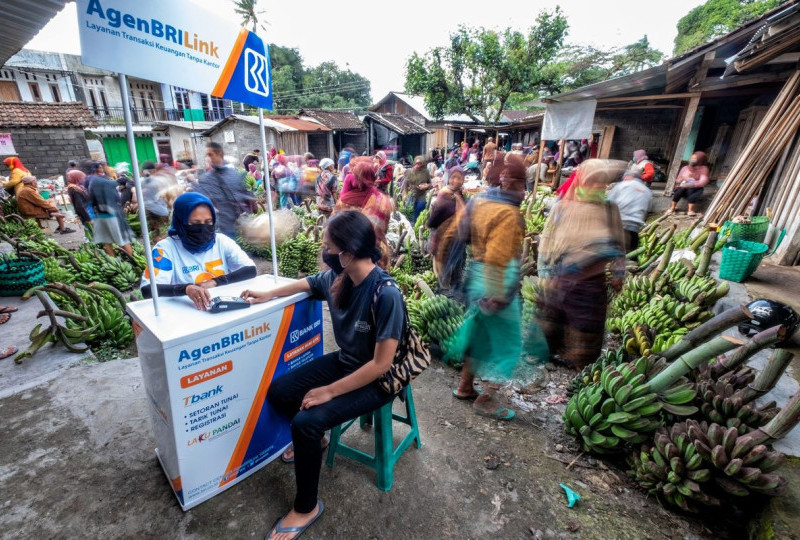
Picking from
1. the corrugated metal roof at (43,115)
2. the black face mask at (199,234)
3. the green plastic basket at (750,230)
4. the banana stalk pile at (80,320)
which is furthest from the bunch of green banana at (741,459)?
the corrugated metal roof at (43,115)

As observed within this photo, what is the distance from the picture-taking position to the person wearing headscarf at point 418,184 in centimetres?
754

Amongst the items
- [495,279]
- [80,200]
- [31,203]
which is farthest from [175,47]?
[31,203]

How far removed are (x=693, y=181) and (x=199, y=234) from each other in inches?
382

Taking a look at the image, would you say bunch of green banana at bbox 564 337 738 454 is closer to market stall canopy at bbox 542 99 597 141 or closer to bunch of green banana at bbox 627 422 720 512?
bunch of green banana at bbox 627 422 720 512

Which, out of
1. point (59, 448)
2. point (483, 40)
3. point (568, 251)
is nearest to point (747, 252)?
point (568, 251)

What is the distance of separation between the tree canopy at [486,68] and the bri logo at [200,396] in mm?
23137

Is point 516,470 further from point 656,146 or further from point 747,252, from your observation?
point 656,146

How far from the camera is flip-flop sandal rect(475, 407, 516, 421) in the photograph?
306 centimetres

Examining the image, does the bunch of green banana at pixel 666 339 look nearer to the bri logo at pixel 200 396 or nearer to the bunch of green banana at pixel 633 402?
the bunch of green banana at pixel 633 402

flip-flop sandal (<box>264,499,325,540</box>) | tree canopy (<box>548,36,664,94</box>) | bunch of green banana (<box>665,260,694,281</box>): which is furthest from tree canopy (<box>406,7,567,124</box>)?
flip-flop sandal (<box>264,499,325,540</box>)

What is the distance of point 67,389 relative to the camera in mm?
3020

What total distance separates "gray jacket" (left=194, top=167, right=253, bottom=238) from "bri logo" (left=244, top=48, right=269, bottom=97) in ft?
8.49

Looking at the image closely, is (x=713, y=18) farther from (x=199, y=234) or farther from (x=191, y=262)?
(x=191, y=262)

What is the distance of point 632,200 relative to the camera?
5.43 m
